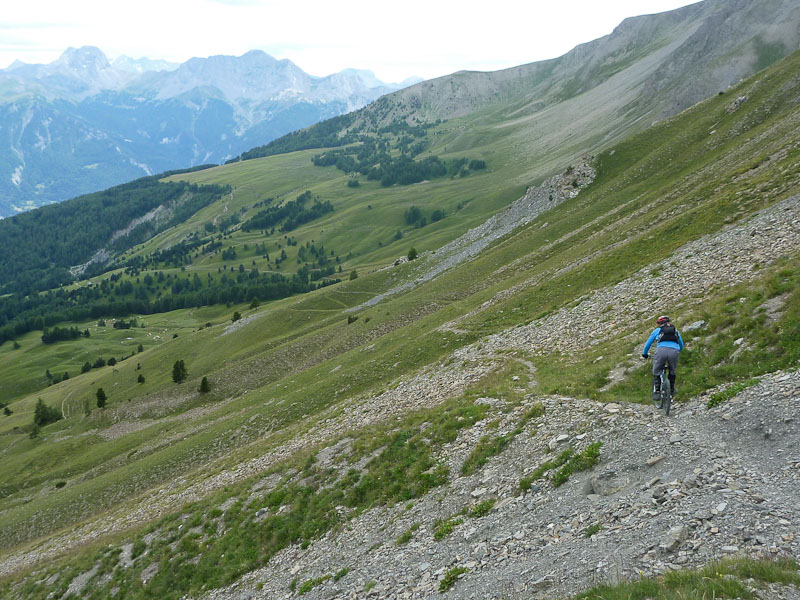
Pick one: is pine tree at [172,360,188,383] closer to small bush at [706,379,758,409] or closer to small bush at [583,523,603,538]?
small bush at [583,523,603,538]

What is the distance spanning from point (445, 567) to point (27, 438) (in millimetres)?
99507

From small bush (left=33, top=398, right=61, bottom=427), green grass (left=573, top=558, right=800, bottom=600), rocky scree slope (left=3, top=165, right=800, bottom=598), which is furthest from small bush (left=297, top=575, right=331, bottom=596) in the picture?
small bush (left=33, top=398, right=61, bottom=427)

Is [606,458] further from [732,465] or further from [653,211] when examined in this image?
[653,211]

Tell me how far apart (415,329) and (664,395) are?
128 ft

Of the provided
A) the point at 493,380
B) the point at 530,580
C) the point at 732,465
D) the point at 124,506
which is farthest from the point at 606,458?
the point at 124,506

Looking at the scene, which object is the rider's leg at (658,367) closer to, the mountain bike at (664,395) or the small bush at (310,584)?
the mountain bike at (664,395)

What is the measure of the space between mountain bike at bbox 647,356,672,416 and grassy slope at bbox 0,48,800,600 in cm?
167

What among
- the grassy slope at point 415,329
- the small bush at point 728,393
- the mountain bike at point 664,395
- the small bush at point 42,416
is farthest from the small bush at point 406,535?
the small bush at point 42,416

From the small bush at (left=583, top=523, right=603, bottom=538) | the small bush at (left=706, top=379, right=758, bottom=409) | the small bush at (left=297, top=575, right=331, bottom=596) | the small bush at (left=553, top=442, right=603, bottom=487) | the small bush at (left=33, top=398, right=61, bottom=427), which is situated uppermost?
the small bush at (left=706, top=379, right=758, bottom=409)

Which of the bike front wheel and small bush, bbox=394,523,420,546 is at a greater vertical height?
the bike front wheel

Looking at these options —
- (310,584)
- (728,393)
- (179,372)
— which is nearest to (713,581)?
(728,393)

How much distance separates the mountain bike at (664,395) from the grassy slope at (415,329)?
5.47 feet

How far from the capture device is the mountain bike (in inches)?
695

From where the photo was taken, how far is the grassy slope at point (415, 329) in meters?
41.1
